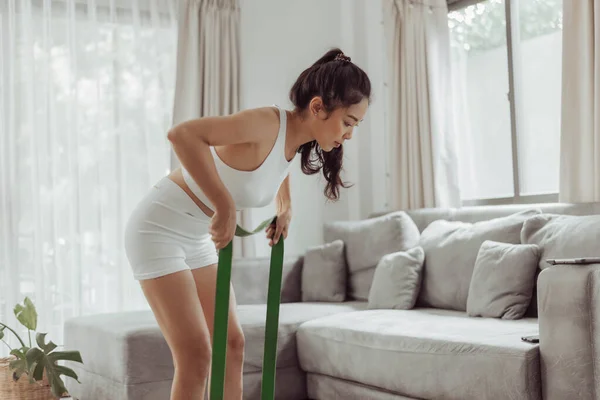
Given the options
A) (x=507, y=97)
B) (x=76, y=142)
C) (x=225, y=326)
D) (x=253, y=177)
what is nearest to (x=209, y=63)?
(x=76, y=142)

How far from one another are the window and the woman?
7.67ft

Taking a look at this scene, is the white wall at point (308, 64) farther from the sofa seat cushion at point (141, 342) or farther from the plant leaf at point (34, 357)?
the plant leaf at point (34, 357)

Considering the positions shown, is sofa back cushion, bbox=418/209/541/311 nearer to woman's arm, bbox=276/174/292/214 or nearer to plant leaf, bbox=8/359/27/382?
woman's arm, bbox=276/174/292/214

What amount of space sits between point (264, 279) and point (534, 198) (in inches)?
59.5

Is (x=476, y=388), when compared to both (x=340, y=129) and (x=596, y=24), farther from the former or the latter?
(x=596, y=24)

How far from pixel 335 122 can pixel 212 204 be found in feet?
1.25

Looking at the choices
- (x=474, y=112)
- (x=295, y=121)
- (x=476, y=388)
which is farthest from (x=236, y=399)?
(x=474, y=112)

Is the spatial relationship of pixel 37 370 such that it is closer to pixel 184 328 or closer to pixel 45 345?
pixel 45 345

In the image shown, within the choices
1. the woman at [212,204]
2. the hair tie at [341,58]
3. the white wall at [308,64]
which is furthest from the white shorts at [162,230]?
the white wall at [308,64]

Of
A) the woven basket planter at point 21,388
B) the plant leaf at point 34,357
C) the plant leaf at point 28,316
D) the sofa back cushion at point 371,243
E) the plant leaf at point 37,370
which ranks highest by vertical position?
the sofa back cushion at point 371,243

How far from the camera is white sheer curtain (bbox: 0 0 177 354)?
166 inches

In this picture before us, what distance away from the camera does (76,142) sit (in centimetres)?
436

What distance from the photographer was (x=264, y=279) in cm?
407

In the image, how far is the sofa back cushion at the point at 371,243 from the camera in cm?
392
